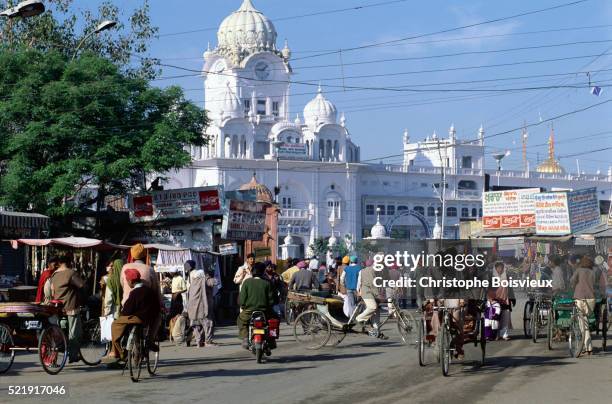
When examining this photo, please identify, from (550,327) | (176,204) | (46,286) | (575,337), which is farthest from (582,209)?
(46,286)

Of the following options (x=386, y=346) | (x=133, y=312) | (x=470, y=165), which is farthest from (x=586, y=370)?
(x=470, y=165)

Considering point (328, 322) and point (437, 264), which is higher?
point (437, 264)

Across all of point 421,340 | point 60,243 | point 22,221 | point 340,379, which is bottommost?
point 340,379

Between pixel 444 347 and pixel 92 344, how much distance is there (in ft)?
16.7

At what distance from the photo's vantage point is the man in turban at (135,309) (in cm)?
1162

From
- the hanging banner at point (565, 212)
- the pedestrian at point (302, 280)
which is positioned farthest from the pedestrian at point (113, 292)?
the hanging banner at point (565, 212)

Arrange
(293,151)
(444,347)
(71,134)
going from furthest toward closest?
(293,151)
(71,134)
(444,347)

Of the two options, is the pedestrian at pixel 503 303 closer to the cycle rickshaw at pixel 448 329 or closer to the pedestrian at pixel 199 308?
the cycle rickshaw at pixel 448 329

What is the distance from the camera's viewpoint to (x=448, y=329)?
1248 cm

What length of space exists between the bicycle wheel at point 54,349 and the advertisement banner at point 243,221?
16.7m

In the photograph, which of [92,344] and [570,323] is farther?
[570,323]

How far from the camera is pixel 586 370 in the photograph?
12969mm

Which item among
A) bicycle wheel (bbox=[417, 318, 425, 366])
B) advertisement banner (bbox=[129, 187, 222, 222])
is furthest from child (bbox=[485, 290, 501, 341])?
advertisement banner (bbox=[129, 187, 222, 222])

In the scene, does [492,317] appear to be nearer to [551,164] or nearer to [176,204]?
[176,204]
